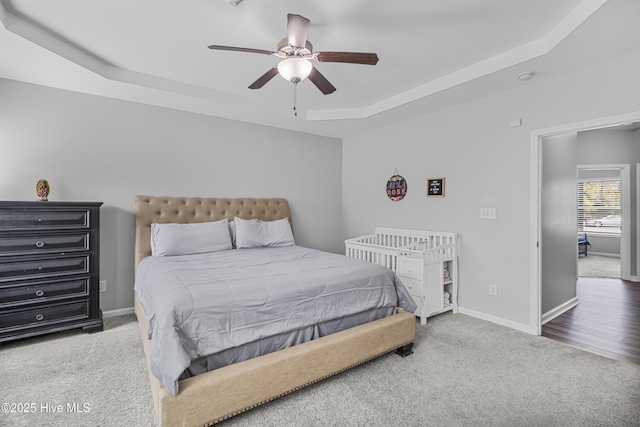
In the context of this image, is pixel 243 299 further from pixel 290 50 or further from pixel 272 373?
pixel 290 50

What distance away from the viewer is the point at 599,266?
6285 mm

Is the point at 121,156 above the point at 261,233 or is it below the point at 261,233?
above

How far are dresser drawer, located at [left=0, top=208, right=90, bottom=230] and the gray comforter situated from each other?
0.76 m

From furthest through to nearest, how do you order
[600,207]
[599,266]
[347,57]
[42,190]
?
1. [600,207]
2. [599,266]
3. [42,190]
4. [347,57]

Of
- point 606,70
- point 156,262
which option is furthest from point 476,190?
point 156,262

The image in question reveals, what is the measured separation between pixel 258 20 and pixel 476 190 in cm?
281

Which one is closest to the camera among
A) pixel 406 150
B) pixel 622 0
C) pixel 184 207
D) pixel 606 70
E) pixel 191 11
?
pixel 622 0

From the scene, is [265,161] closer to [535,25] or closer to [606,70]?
[535,25]

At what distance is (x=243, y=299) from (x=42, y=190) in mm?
2461

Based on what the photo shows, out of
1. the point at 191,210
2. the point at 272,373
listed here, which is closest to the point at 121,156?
the point at 191,210

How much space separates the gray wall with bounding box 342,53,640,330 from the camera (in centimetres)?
270

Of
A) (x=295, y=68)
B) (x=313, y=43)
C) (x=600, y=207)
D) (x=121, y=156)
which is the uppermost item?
(x=313, y=43)

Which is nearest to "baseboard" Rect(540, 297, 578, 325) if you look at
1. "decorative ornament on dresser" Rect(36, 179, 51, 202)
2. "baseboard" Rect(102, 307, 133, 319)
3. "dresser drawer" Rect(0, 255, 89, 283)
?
"baseboard" Rect(102, 307, 133, 319)

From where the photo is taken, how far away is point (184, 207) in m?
3.82
